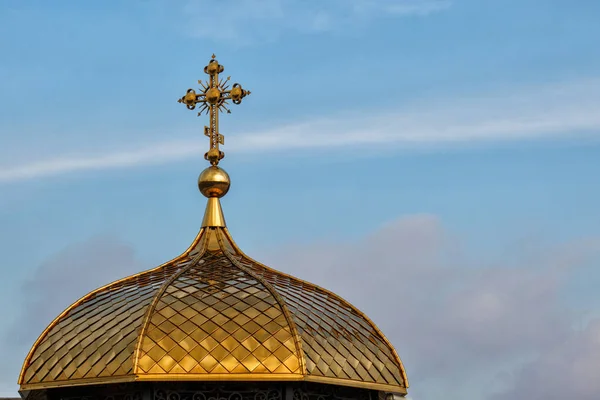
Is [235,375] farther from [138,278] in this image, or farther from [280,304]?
[138,278]

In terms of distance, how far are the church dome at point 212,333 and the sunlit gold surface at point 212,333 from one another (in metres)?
0.01

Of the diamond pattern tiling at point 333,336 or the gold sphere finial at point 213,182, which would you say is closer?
the diamond pattern tiling at point 333,336

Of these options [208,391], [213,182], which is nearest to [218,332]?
[208,391]

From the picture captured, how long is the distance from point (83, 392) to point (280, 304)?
9.64 ft

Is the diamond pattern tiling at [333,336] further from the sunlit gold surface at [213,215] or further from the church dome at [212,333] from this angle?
the sunlit gold surface at [213,215]

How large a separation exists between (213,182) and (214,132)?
0.77 m

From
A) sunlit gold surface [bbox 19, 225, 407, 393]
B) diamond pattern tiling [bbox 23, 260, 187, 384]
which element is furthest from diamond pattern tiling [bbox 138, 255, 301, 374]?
diamond pattern tiling [bbox 23, 260, 187, 384]

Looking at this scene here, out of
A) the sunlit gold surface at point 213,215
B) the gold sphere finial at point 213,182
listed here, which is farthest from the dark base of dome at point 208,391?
the gold sphere finial at point 213,182

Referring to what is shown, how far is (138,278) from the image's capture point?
21.7m

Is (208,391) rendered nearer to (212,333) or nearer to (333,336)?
(212,333)

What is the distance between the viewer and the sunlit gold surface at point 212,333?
19.6m

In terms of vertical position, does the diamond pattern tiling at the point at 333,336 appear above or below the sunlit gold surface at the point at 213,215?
below

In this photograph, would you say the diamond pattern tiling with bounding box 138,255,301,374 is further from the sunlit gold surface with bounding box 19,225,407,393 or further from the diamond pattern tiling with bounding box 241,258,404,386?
the diamond pattern tiling with bounding box 241,258,404,386

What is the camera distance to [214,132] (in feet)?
75.7
